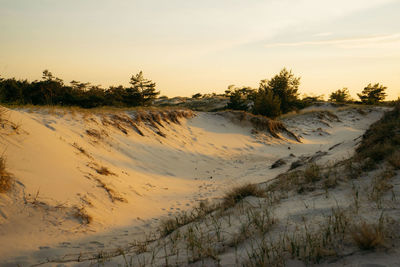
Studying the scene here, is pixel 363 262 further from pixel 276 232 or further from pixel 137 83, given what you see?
pixel 137 83

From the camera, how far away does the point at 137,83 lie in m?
26.8

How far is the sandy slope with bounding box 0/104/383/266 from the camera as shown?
3.49m

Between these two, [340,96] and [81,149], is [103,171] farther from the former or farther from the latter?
[340,96]

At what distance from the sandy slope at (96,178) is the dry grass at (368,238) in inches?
118

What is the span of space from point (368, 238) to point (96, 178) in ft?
17.0

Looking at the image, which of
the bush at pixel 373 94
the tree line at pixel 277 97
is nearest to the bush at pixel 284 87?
the tree line at pixel 277 97

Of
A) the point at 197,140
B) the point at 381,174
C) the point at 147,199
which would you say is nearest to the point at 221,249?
the point at 381,174

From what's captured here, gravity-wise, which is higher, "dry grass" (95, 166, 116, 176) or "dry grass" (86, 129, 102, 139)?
"dry grass" (86, 129, 102, 139)

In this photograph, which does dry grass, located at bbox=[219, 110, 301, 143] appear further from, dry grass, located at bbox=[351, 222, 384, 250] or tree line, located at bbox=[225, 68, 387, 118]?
dry grass, located at bbox=[351, 222, 384, 250]

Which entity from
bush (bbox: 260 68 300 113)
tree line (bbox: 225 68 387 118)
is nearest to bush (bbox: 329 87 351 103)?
tree line (bbox: 225 68 387 118)

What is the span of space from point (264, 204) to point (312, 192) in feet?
2.68

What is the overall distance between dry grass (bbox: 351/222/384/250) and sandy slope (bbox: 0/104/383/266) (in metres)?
2.99

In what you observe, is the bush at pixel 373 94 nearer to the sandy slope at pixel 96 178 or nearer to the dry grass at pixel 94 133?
the sandy slope at pixel 96 178

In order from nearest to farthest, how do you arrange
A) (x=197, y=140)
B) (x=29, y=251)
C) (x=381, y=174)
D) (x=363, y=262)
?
(x=363, y=262)
(x=29, y=251)
(x=381, y=174)
(x=197, y=140)
